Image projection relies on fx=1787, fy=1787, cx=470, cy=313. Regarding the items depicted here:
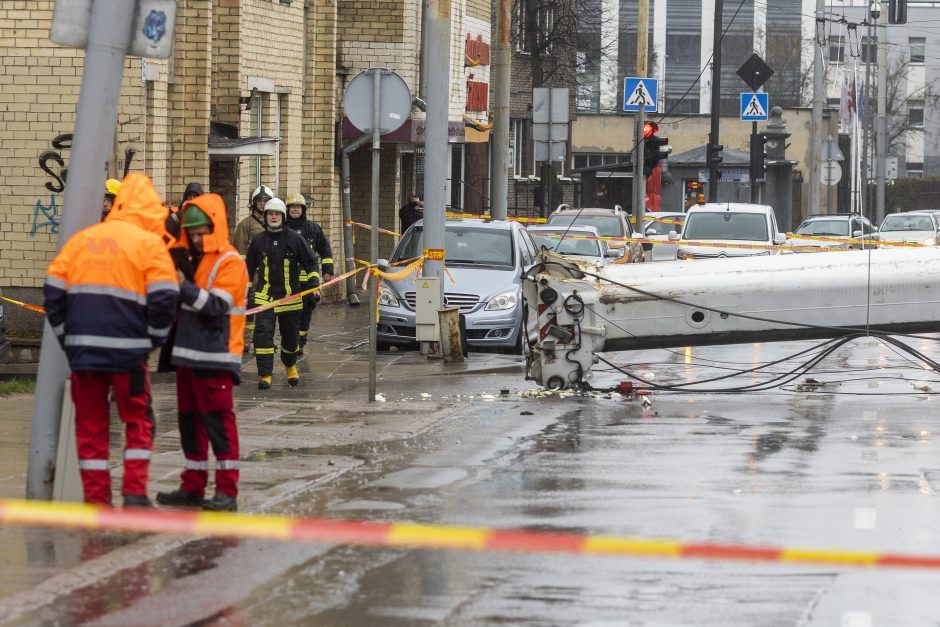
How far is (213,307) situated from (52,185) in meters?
10.7

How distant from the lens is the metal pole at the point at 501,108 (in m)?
25.0

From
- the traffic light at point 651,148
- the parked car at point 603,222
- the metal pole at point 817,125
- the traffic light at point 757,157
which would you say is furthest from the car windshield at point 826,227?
the metal pole at point 817,125

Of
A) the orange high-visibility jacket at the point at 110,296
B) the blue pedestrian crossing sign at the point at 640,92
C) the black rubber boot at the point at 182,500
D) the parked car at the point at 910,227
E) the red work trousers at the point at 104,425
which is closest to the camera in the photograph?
the orange high-visibility jacket at the point at 110,296

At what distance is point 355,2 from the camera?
30.1m

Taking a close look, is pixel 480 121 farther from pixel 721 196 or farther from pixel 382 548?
pixel 382 548

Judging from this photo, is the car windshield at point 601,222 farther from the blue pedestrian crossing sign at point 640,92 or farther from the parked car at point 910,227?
the parked car at point 910,227

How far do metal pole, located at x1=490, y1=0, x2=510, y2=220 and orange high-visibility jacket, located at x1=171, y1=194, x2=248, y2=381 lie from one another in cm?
1555

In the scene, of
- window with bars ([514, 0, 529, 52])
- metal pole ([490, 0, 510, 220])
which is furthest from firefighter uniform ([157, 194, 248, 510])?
window with bars ([514, 0, 529, 52])

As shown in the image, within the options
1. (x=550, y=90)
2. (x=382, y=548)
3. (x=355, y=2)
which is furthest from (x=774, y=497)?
(x=355, y=2)

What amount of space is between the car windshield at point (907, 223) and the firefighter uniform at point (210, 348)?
1442 inches

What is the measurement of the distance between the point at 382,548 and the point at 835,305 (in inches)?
307

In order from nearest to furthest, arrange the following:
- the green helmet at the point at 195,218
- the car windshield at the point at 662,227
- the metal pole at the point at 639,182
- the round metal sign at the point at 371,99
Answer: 1. the green helmet at the point at 195,218
2. the round metal sign at the point at 371,99
3. the metal pole at the point at 639,182
4. the car windshield at the point at 662,227

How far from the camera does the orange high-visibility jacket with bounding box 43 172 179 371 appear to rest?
847 cm

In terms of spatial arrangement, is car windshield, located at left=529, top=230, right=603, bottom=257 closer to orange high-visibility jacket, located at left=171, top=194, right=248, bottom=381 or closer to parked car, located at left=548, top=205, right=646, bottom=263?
parked car, located at left=548, top=205, right=646, bottom=263
